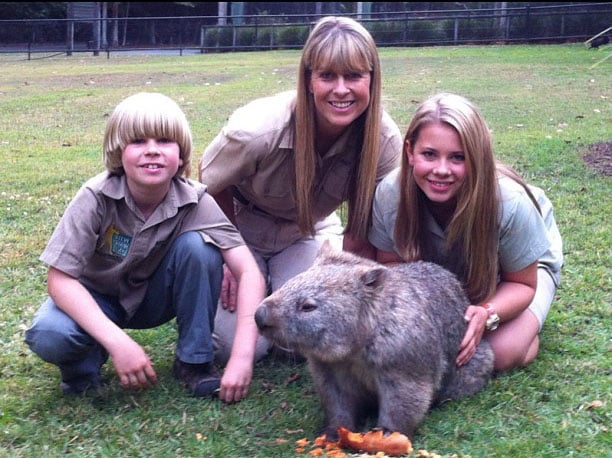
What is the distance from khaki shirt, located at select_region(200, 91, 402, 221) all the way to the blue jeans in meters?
0.61

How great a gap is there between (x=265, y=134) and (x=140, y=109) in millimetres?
742

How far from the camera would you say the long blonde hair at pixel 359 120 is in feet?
12.3

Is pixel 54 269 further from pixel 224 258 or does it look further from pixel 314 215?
pixel 314 215

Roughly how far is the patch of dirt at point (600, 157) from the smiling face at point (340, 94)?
4.23 meters

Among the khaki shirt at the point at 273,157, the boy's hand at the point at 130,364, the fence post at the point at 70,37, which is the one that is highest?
the fence post at the point at 70,37

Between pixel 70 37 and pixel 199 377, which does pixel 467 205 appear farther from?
pixel 70 37

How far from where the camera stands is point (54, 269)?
340 cm

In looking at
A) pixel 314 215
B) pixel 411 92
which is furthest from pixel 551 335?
pixel 411 92

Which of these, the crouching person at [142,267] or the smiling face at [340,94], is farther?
the smiling face at [340,94]

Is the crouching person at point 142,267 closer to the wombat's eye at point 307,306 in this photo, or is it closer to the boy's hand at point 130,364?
the boy's hand at point 130,364

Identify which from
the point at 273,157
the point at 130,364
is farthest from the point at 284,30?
the point at 130,364

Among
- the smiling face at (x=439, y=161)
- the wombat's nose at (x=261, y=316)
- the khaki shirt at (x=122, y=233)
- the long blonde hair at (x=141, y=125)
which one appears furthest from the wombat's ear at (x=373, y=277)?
the long blonde hair at (x=141, y=125)

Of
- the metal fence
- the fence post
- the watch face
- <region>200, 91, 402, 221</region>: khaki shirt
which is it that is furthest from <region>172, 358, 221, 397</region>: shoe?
the fence post

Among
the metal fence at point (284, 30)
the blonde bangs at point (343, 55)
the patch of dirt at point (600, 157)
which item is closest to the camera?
the blonde bangs at point (343, 55)
